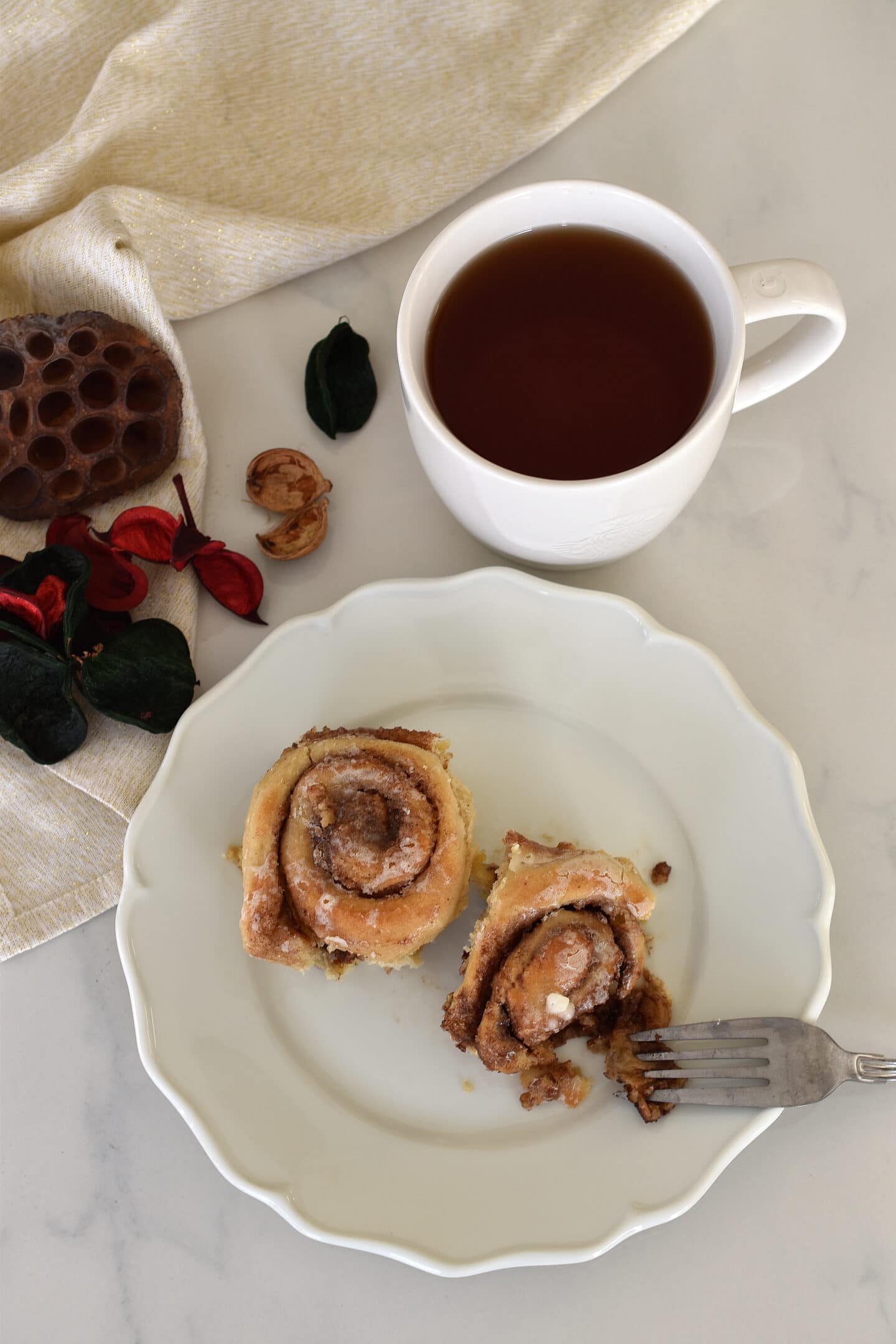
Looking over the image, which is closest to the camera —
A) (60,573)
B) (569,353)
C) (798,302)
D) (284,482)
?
(798,302)

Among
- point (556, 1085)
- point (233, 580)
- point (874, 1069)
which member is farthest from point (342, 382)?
point (874, 1069)

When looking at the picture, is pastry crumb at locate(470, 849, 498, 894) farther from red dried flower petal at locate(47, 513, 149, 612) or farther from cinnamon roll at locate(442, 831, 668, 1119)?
red dried flower petal at locate(47, 513, 149, 612)

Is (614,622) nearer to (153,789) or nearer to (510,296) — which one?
(510,296)

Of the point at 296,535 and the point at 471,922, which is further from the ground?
the point at 296,535

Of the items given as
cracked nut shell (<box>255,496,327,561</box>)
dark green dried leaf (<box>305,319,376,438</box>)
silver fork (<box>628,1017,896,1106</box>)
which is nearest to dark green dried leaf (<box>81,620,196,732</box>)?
cracked nut shell (<box>255,496,327,561</box>)

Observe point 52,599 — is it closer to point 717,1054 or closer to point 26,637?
point 26,637

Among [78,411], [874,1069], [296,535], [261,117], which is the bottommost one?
[874,1069]
